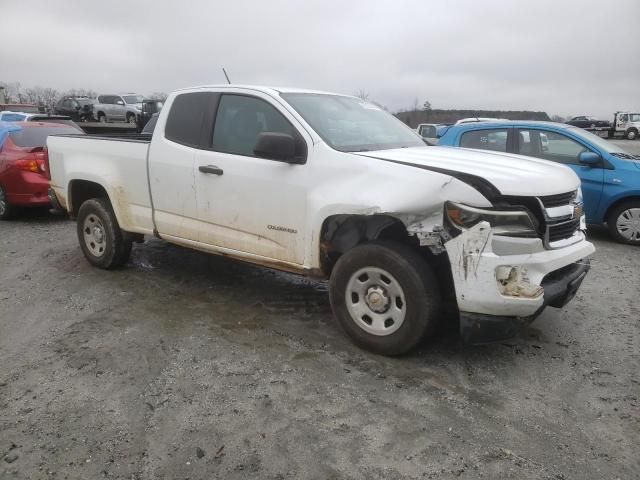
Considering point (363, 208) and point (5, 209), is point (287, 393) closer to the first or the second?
point (363, 208)

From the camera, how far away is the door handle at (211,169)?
4363mm

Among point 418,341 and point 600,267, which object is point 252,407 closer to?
point 418,341

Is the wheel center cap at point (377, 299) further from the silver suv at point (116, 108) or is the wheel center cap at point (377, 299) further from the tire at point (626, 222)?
the silver suv at point (116, 108)

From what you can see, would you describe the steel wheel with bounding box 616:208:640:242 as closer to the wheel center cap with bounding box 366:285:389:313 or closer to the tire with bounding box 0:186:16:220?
the wheel center cap with bounding box 366:285:389:313

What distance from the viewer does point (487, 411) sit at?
10.2 feet

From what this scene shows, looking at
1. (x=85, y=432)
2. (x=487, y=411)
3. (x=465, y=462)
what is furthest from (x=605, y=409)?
(x=85, y=432)

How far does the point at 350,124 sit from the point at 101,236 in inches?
122

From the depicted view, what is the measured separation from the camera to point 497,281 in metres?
3.22

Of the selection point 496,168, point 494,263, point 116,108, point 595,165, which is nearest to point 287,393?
point 494,263

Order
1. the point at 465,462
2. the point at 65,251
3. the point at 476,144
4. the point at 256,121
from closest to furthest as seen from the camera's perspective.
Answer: the point at 465,462 < the point at 256,121 < the point at 65,251 < the point at 476,144

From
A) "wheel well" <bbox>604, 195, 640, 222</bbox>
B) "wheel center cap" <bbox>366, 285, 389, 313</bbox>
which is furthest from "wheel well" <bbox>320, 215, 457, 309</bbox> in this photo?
"wheel well" <bbox>604, 195, 640, 222</bbox>

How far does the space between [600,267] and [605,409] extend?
3468mm

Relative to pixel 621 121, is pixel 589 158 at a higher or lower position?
lower

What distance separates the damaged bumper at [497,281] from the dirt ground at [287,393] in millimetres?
407
